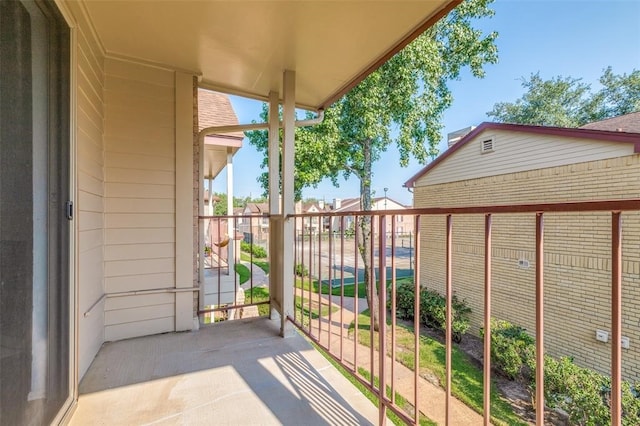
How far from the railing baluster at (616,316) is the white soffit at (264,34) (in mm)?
1498

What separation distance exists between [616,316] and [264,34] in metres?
2.13

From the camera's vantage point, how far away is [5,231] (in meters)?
0.92

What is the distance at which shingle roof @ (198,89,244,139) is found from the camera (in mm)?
4531

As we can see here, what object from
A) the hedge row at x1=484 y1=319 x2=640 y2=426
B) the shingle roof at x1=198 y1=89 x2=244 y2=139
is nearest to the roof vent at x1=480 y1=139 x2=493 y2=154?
the hedge row at x1=484 y1=319 x2=640 y2=426

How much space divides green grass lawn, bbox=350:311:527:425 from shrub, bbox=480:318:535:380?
382 mm

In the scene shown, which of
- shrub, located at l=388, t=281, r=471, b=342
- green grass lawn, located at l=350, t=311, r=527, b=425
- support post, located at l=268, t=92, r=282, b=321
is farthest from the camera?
shrub, located at l=388, t=281, r=471, b=342

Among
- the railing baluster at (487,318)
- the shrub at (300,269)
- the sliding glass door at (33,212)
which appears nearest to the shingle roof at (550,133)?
the shrub at (300,269)

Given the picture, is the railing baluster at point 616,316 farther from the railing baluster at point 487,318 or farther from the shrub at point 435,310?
the shrub at point 435,310

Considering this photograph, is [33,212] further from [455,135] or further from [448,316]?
[455,135]

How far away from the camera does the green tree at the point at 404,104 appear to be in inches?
226

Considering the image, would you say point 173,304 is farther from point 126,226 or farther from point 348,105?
point 348,105

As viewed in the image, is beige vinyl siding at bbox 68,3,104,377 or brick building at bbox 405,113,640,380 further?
brick building at bbox 405,113,640,380

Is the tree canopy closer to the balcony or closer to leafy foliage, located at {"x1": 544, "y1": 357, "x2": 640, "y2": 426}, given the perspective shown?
the balcony

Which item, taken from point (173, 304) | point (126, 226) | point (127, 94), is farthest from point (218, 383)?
point (127, 94)
